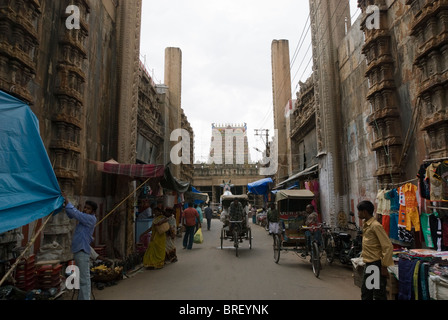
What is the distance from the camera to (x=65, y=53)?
22.0 ft

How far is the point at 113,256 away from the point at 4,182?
18.7ft

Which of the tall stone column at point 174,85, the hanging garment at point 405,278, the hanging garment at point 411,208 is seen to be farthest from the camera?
the tall stone column at point 174,85

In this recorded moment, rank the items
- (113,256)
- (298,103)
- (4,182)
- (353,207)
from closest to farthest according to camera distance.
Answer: (4,182) < (113,256) < (353,207) < (298,103)

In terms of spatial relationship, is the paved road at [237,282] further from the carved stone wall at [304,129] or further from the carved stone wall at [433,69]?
the carved stone wall at [304,129]

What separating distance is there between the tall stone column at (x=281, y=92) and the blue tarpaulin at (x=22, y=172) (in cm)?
1829

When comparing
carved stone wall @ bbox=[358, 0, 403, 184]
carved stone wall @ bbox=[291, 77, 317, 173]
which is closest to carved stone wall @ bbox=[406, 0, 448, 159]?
carved stone wall @ bbox=[358, 0, 403, 184]

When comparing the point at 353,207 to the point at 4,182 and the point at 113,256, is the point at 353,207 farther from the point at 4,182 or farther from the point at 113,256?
the point at 4,182

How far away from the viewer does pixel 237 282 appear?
247 inches

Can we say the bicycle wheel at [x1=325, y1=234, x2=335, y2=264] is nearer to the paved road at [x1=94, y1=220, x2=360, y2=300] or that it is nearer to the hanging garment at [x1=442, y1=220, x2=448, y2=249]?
the paved road at [x1=94, y1=220, x2=360, y2=300]

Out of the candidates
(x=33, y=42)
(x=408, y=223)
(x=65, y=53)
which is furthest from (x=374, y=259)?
(x=65, y=53)

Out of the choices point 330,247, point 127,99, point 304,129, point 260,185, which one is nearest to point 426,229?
point 330,247

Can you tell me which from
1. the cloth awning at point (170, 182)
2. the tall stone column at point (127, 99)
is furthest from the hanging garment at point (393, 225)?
the tall stone column at point (127, 99)

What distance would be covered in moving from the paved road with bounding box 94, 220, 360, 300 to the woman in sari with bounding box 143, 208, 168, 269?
31cm

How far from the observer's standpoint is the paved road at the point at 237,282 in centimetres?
532
